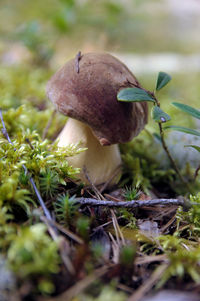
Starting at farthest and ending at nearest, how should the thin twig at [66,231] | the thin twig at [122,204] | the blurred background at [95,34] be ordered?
the blurred background at [95,34] < the thin twig at [122,204] < the thin twig at [66,231]

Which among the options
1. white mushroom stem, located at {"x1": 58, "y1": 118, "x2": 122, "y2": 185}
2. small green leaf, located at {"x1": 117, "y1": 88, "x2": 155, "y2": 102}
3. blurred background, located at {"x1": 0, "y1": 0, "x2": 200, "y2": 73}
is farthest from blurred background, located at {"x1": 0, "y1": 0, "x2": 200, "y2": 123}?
small green leaf, located at {"x1": 117, "y1": 88, "x2": 155, "y2": 102}

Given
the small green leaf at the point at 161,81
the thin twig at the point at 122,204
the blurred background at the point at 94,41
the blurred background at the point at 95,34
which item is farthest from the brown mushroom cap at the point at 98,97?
the blurred background at the point at 95,34

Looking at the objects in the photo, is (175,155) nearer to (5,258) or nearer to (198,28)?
(5,258)

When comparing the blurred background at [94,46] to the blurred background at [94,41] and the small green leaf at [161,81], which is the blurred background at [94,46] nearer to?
the blurred background at [94,41]

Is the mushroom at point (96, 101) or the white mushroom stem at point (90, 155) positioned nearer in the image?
the mushroom at point (96, 101)

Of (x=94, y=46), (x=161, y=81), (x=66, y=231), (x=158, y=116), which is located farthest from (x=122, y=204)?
(x=94, y=46)

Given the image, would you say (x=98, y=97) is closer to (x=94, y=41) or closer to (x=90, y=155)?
(x=90, y=155)

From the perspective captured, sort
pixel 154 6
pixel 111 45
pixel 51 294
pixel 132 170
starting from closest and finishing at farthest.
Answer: pixel 51 294 < pixel 132 170 < pixel 111 45 < pixel 154 6

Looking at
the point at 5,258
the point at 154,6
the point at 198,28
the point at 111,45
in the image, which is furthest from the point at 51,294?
the point at 154,6
